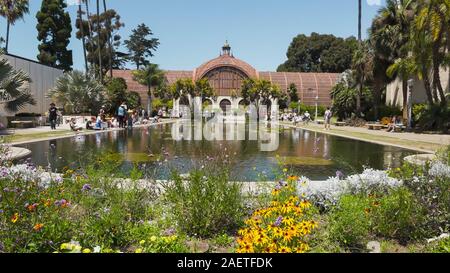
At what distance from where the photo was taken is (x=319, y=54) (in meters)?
92.6

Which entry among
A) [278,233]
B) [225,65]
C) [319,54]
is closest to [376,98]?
[278,233]

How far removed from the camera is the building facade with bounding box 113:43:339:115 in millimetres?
71438

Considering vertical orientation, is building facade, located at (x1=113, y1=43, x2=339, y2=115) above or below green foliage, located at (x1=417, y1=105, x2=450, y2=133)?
above

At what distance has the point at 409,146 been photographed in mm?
15102

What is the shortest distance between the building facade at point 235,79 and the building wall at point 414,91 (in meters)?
33.4

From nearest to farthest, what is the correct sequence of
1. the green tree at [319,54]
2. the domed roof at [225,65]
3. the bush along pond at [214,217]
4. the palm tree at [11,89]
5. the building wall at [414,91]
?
the bush along pond at [214,217] → the palm tree at [11,89] → the building wall at [414,91] → the domed roof at [225,65] → the green tree at [319,54]

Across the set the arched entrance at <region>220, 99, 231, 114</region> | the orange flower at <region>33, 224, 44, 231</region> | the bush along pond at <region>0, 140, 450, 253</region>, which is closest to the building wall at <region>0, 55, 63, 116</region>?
the bush along pond at <region>0, 140, 450, 253</region>

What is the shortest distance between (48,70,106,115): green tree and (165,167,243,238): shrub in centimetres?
2957

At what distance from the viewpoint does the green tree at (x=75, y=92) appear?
32031 millimetres

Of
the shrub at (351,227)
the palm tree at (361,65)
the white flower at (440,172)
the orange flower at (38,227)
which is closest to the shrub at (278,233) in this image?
the shrub at (351,227)

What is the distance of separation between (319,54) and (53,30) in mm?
56602

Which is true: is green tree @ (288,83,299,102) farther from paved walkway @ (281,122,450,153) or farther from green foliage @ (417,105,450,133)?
paved walkway @ (281,122,450,153)

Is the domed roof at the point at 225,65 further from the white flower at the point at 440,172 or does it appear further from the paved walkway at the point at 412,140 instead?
the white flower at the point at 440,172
